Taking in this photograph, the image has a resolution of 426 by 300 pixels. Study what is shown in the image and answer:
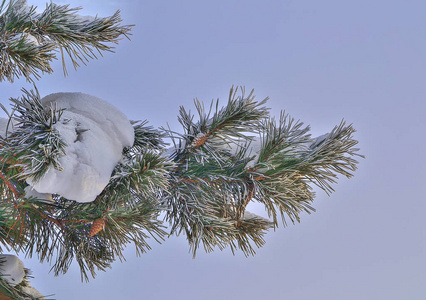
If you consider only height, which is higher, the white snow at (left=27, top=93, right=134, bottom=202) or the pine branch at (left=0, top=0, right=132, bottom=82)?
the pine branch at (left=0, top=0, right=132, bottom=82)

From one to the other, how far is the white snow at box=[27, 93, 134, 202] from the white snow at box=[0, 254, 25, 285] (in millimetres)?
609

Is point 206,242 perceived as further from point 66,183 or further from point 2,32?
point 2,32

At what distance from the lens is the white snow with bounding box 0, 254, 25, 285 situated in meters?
1.93

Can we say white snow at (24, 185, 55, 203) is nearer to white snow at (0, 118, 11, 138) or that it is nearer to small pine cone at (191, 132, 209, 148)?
white snow at (0, 118, 11, 138)

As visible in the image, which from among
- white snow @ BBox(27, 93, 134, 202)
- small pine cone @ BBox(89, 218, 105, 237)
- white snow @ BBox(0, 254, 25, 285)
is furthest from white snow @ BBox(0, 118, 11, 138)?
white snow @ BBox(0, 254, 25, 285)

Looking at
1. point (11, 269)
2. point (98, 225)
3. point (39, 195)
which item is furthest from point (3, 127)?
point (11, 269)

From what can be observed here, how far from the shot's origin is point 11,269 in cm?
195

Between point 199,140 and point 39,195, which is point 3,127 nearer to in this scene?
point 39,195

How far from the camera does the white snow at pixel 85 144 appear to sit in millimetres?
1481

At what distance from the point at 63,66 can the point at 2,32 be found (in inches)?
11.4

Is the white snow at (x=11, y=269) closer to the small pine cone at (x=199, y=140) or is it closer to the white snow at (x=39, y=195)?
the white snow at (x=39, y=195)

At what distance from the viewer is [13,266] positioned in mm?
1962

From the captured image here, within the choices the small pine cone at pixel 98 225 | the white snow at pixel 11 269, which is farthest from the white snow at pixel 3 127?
the white snow at pixel 11 269

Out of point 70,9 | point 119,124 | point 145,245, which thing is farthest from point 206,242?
point 70,9
